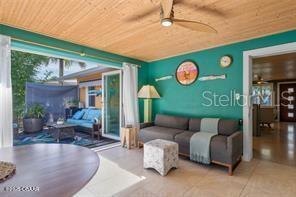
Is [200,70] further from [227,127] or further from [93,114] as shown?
[93,114]

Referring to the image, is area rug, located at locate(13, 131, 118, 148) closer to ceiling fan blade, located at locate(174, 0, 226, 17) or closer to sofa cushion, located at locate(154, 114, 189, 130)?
sofa cushion, located at locate(154, 114, 189, 130)

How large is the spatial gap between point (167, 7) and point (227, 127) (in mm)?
2511

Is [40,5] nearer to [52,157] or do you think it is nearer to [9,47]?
[9,47]

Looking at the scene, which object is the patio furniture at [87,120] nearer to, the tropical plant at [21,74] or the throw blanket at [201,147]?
the tropical plant at [21,74]

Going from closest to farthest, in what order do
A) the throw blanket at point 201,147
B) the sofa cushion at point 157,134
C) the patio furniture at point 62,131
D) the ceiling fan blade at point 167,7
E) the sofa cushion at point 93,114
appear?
the ceiling fan blade at point 167,7
the throw blanket at point 201,147
the sofa cushion at point 157,134
the patio furniture at point 62,131
the sofa cushion at point 93,114

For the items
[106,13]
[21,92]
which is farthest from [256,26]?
[21,92]

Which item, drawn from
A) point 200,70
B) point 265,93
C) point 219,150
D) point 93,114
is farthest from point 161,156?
point 265,93

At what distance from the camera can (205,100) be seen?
3.96 meters

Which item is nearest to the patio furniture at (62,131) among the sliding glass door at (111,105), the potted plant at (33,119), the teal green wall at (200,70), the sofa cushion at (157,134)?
the sliding glass door at (111,105)

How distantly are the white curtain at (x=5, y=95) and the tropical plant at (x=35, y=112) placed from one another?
3.74 meters

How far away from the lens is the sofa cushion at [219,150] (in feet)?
8.99

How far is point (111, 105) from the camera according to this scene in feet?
17.6

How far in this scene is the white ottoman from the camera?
2668mm

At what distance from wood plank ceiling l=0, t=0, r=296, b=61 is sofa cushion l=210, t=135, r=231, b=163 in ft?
6.13
